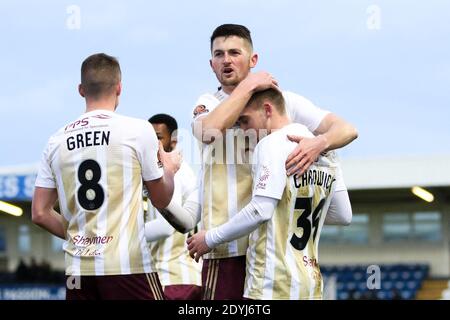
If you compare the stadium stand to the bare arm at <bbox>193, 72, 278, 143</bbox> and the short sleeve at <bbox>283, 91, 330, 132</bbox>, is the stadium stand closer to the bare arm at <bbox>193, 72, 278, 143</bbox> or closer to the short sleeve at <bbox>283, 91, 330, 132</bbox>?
the short sleeve at <bbox>283, 91, 330, 132</bbox>

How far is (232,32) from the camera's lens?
5.44 meters

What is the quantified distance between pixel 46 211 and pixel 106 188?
1.51ft

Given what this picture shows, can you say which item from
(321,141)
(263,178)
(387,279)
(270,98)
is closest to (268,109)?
(270,98)

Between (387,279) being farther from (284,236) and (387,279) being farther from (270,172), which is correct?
(270,172)

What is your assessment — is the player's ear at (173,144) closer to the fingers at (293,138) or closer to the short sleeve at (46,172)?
the short sleeve at (46,172)

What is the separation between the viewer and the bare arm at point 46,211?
5.07 metres

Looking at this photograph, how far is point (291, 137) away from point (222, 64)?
2.31 feet

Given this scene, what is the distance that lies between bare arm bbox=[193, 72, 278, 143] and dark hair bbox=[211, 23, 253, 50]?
412mm

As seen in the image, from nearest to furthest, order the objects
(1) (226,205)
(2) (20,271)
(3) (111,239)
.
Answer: (3) (111,239) < (1) (226,205) < (2) (20,271)

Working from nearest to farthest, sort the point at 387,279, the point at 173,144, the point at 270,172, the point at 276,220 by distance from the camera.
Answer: the point at 270,172
the point at 276,220
the point at 173,144
the point at 387,279

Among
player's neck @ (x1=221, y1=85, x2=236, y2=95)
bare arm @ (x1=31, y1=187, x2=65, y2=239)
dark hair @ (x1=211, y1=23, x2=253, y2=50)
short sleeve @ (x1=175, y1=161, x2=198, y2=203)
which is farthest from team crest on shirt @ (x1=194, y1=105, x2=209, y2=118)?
short sleeve @ (x1=175, y1=161, x2=198, y2=203)
